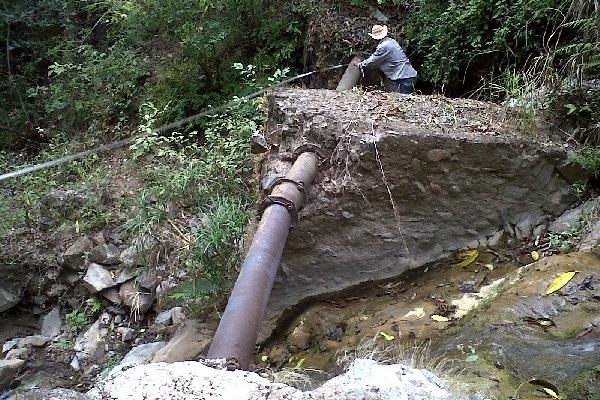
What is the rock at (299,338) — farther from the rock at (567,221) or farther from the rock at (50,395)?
the rock at (50,395)

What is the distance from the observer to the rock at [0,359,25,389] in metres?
5.39

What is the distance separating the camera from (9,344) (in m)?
5.97

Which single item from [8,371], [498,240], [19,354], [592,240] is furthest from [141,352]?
[592,240]

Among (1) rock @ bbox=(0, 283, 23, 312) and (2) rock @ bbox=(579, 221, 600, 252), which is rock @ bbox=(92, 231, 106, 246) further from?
(2) rock @ bbox=(579, 221, 600, 252)

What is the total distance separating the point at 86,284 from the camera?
20.5ft

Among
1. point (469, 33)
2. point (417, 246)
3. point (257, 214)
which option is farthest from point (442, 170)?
point (469, 33)

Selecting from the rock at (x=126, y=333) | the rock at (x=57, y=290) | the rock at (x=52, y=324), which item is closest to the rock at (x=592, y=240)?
the rock at (x=126, y=333)

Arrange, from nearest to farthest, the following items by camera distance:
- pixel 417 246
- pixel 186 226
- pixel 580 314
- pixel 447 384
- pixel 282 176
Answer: pixel 447 384
pixel 580 314
pixel 282 176
pixel 417 246
pixel 186 226

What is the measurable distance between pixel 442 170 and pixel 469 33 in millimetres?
2818

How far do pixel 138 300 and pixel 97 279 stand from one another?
689mm

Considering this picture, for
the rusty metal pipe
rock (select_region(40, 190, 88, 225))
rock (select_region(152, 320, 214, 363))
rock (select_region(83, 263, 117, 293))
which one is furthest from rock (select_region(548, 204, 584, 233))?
rock (select_region(40, 190, 88, 225))

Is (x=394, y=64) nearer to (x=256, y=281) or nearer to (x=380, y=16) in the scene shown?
(x=380, y=16)

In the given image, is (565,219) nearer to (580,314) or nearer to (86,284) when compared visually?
(580,314)

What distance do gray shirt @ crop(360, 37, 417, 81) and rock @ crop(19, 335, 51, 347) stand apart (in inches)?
183
